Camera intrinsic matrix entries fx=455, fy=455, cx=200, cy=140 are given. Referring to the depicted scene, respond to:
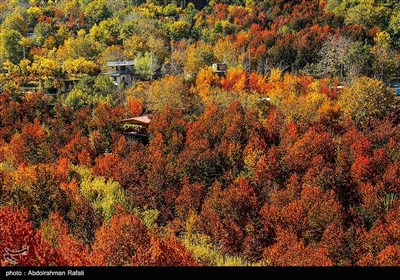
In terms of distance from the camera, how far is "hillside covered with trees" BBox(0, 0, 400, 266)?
26.1 m

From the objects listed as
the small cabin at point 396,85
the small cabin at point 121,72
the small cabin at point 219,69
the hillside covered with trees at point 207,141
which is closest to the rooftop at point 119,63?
the small cabin at point 121,72

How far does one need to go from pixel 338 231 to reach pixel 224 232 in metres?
Result: 6.92

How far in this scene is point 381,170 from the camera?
36.1m

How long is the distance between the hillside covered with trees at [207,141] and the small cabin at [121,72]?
0.91m

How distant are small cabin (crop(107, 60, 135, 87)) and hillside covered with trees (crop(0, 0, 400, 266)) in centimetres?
91

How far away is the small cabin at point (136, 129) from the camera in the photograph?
153ft

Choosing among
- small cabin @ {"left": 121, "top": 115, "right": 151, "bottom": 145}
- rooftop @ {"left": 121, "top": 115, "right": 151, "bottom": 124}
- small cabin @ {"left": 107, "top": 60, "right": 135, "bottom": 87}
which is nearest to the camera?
small cabin @ {"left": 121, "top": 115, "right": 151, "bottom": 145}

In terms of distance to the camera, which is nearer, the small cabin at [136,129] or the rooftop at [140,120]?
the small cabin at [136,129]

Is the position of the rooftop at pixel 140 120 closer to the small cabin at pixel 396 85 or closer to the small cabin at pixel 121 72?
the small cabin at pixel 121 72

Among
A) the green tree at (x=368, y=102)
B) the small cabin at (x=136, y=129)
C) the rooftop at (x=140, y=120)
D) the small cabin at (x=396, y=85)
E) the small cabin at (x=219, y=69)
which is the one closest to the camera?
the green tree at (x=368, y=102)

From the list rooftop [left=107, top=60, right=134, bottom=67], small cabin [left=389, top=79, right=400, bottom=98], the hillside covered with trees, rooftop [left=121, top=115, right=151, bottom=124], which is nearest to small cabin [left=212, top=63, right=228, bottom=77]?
the hillside covered with trees

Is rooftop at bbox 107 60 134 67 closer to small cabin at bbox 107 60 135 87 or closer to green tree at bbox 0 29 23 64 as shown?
small cabin at bbox 107 60 135 87

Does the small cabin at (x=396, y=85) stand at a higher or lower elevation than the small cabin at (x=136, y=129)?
higher

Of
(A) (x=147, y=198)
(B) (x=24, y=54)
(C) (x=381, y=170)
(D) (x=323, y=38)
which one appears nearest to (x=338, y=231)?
(C) (x=381, y=170)
